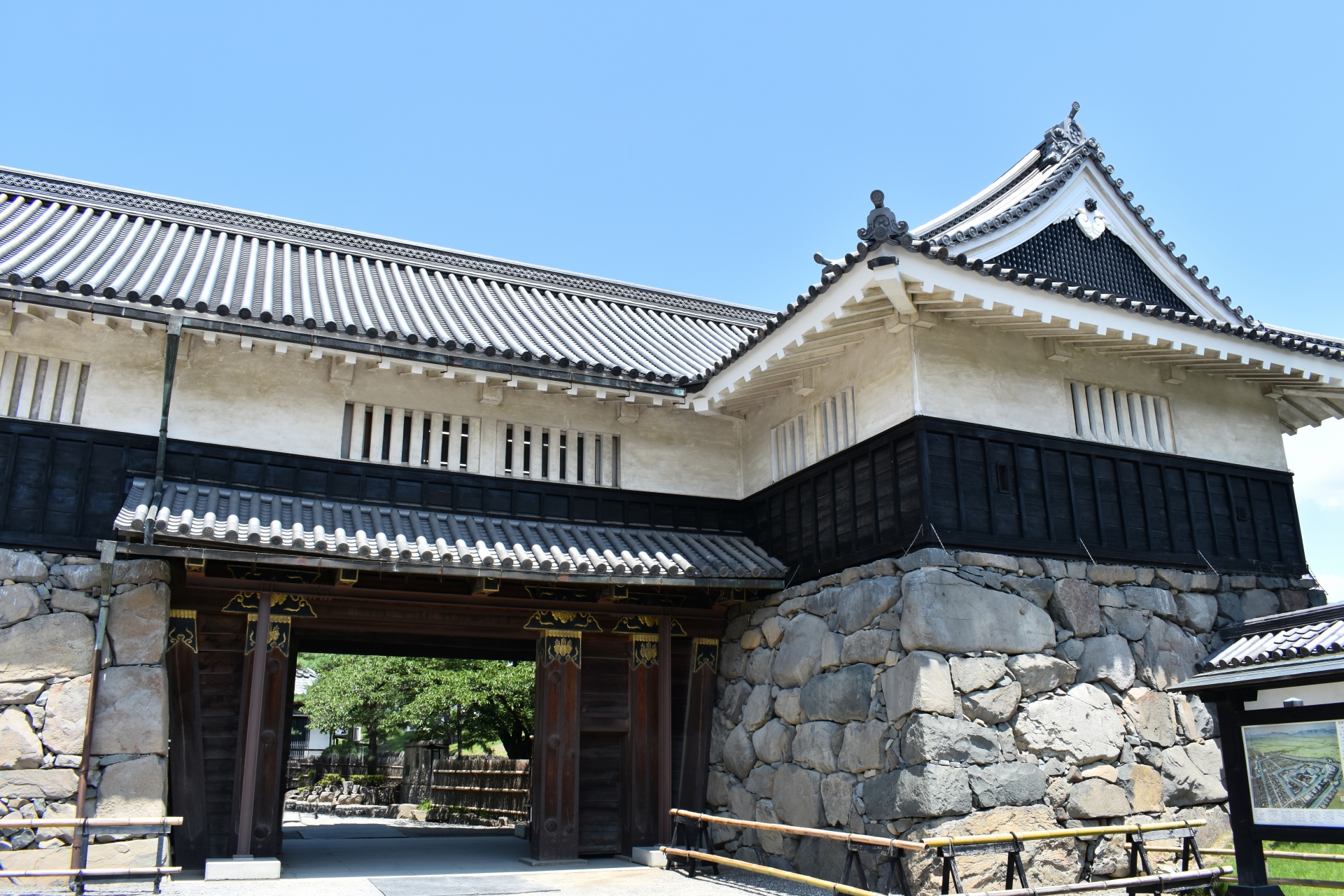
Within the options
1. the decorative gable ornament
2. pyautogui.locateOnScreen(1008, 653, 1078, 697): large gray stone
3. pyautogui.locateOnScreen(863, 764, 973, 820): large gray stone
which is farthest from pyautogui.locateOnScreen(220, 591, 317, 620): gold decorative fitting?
the decorative gable ornament

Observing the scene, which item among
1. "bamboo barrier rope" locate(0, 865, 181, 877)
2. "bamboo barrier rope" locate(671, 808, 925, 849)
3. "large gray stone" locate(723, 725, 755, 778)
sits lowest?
"bamboo barrier rope" locate(0, 865, 181, 877)

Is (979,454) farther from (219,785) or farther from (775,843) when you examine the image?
(219,785)

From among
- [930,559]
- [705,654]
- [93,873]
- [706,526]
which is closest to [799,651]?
[705,654]

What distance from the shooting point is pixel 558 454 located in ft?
44.5

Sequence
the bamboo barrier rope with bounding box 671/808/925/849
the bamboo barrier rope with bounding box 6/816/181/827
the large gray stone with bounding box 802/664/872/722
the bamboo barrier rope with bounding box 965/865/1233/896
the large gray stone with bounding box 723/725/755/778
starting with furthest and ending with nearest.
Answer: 1. the large gray stone with bounding box 723/725/755/778
2. the large gray stone with bounding box 802/664/872/722
3. the bamboo barrier rope with bounding box 6/816/181/827
4. the bamboo barrier rope with bounding box 671/808/925/849
5. the bamboo barrier rope with bounding box 965/865/1233/896

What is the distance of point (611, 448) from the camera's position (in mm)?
13922

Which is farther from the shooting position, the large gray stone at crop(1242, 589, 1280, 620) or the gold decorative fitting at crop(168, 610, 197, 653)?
the large gray stone at crop(1242, 589, 1280, 620)

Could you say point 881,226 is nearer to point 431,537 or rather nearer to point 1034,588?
point 1034,588

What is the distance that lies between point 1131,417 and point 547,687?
808cm

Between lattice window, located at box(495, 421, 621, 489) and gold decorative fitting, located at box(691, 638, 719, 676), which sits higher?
lattice window, located at box(495, 421, 621, 489)

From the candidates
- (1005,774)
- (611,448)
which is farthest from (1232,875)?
(611,448)

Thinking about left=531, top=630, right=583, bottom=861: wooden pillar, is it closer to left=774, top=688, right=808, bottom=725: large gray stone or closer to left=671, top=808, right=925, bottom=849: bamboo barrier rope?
left=671, top=808, right=925, bottom=849: bamboo barrier rope

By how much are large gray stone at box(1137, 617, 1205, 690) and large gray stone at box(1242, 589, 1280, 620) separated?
1078 millimetres

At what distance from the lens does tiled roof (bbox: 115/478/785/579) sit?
34.1 feet
